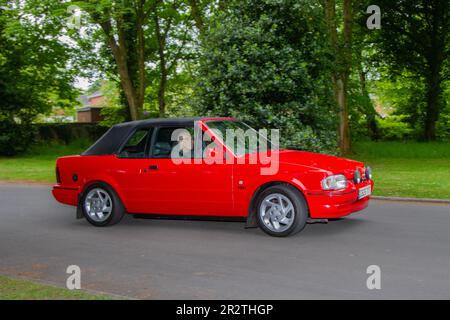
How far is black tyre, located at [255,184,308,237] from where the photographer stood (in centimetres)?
812

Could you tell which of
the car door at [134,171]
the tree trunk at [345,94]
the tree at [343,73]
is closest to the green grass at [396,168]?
the tree trunk at [345,94]

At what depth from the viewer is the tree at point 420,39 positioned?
3341cm

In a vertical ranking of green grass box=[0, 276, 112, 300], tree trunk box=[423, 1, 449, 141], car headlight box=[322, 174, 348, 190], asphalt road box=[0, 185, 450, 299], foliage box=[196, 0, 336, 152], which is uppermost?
tree trunk box=[423, 1, 449, 141]

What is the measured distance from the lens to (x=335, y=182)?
808cm

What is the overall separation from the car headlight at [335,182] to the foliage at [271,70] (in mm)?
5746

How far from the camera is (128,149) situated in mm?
9586

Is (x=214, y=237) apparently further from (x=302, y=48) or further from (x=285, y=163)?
(x=302, y=48)

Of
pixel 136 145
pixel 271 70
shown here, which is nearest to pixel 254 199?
pixel 136 145

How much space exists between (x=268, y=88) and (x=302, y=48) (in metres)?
1.66

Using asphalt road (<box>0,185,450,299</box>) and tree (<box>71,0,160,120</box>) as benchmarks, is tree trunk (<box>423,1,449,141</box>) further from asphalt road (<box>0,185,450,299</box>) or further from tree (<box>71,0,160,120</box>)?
asphalt road (<box>0,185,450,299</box>)

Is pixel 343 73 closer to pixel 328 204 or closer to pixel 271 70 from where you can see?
pixel 271 70

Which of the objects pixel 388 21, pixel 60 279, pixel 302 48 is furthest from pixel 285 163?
pixel 388 21

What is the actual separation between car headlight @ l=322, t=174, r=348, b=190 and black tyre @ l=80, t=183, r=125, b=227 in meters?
3.38

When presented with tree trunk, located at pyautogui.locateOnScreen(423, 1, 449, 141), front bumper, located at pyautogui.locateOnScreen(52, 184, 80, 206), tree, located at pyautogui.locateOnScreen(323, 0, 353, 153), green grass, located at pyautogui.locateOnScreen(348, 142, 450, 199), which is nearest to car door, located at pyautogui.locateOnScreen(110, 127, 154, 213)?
front bumper, located at pyautogui.locateOnScreen(52, 184, 80, 206)
